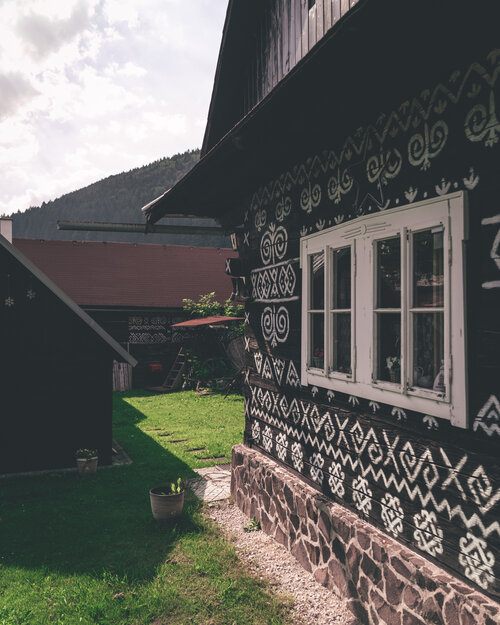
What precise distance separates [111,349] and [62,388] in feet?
3.27

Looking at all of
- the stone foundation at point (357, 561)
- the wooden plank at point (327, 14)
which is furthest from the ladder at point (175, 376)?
the wooden plank at point (327, 14)

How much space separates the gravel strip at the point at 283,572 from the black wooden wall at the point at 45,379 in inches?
126

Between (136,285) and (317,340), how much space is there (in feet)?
53.1

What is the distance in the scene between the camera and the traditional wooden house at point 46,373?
7980 mm

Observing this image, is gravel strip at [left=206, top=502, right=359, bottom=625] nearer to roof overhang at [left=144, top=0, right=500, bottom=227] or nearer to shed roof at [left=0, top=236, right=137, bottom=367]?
shed roof at [left=0, top=236, right=137, bottom=367]

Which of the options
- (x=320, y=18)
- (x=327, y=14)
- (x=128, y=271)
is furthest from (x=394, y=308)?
(x=128, y=271)

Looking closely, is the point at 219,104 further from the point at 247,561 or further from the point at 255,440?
the point at 247,561

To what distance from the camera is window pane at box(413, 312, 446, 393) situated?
3.30 m

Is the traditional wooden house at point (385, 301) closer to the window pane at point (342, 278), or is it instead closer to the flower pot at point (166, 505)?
the window pane at point (342, 278)

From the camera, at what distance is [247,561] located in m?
4.99

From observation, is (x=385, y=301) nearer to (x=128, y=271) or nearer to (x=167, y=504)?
(x=167, y=504)

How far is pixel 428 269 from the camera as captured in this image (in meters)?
3.39

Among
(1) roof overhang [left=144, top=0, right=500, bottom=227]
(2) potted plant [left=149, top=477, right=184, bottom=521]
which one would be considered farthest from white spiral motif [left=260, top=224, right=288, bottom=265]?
(2) potted plant [left=149, top=477, right=184, bottom=521]

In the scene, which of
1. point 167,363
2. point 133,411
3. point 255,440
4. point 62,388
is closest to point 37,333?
point 62,388
